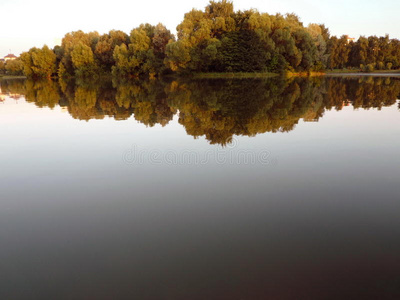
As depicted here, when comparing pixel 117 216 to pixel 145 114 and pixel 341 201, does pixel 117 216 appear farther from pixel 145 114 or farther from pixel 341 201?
pixel 145 114

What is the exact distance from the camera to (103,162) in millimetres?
9281

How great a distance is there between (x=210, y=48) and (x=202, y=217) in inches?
2255

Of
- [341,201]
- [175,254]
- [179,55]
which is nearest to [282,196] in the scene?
[341,201]

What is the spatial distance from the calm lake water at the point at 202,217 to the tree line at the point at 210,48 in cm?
5252

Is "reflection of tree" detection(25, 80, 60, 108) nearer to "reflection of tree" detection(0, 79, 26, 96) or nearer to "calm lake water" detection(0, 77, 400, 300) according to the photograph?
"reflection of tree" detection(0, 79, 26, 96)

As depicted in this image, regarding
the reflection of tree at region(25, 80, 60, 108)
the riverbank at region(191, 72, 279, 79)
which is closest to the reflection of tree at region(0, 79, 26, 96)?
the reflection of tree at region(25, 80, 60, 108)

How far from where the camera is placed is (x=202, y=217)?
18.3 ft

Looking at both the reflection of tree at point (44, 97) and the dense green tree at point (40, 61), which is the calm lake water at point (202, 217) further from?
the dense green tree at point (40, 61)

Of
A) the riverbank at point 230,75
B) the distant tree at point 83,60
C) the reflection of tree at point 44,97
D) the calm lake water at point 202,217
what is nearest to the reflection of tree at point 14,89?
the reflection of tree at point 44,97

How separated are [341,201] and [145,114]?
14429mm

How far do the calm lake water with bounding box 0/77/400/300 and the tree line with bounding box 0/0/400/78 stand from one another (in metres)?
52.5

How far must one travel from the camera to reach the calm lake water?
3908 mm

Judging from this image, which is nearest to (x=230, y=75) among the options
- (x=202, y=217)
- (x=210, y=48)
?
(x=210, y=48)

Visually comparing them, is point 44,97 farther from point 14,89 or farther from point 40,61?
point 40,61
